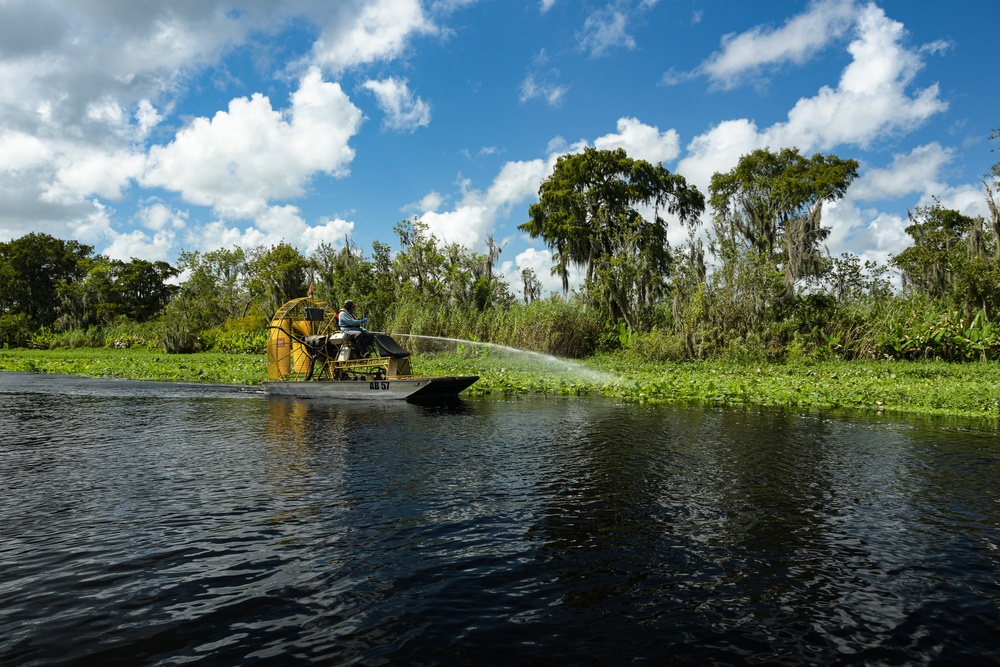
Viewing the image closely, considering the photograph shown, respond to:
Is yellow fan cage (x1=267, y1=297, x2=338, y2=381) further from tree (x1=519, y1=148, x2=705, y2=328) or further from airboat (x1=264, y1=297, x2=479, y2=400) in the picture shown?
tree (x1=519, y1=148, x2=705, y2=328)

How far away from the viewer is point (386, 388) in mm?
16484

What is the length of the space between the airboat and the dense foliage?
1093cm

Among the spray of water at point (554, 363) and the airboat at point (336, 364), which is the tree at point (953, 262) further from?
the airboat at point (336, 364)

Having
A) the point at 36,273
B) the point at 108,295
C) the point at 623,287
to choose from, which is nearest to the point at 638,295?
the point at 623,287

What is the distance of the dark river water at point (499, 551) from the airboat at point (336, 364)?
5.27 m

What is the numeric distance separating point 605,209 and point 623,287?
242 inches

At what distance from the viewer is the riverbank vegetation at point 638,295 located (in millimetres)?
22734

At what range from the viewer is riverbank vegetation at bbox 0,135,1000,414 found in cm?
2273

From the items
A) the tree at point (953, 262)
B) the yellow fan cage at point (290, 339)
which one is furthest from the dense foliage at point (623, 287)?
the yellow fan cage at point (290, 339)

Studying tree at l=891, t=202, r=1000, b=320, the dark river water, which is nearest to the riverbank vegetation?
tree at l=891, t=202, r=1000, b=320

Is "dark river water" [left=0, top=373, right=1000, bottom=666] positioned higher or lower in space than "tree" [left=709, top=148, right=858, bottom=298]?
lower

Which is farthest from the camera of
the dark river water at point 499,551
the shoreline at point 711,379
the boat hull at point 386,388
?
the boat hull at point 386,388

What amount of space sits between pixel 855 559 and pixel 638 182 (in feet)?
113

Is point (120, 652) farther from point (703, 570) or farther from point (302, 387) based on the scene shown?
point (302, 387)
